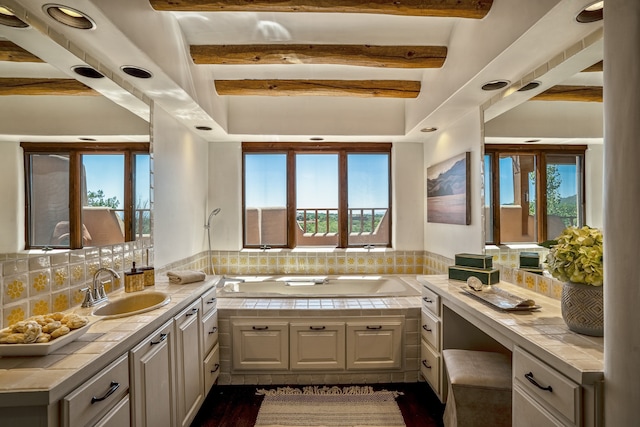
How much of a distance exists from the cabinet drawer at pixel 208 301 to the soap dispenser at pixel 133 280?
403 millimetres

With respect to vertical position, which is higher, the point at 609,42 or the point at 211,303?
the point at 609,42

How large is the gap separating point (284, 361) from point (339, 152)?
241cm

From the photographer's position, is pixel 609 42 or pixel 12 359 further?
pixel 12 359

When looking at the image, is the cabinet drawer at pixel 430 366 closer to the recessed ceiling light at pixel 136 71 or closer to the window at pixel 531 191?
the window at pixel 531 191

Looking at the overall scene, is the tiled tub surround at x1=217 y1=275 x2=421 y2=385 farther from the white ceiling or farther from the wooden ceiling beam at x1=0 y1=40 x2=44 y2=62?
the wooden ceiling beam at x1=0 y1=40 x2=44 y2=62

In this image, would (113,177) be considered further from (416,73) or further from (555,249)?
(416,73)

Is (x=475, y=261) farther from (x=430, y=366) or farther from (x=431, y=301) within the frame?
(x=430, y=366)

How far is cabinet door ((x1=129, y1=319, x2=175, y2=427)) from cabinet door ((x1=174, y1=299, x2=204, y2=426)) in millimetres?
84

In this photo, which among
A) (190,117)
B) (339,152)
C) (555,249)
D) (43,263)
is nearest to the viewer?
(555,249)

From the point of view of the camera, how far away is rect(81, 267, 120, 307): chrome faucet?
5.63 ft

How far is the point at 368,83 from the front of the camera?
9.62ft

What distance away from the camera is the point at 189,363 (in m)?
1.95

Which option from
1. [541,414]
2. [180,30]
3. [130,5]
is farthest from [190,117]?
[541,414]

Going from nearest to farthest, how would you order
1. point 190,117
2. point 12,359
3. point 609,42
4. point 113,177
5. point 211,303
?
point 609,42
point 12,359
point 113,177
point 211,303
point 190,117
